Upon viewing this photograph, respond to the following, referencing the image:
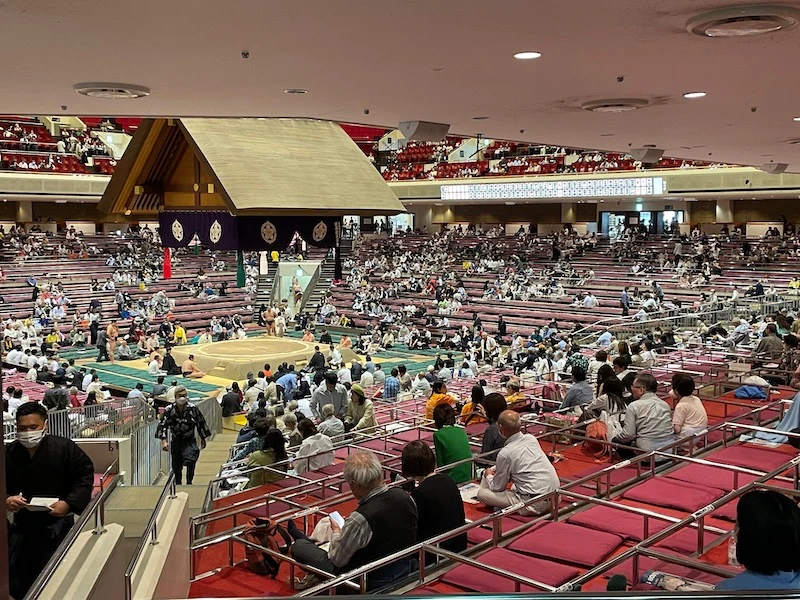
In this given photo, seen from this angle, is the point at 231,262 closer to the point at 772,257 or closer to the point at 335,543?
the point at 772,257

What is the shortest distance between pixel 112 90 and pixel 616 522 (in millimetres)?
3494

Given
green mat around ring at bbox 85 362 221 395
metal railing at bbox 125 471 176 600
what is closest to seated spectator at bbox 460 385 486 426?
metal railing at bbox 125 471 176 600

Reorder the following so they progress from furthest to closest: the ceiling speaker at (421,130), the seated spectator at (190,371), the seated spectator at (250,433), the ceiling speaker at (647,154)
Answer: the seated spectator at (190,371), the seated spectator at (250,433), the ceiling speaker at (647,154), the ceiling speaker at (421,130)

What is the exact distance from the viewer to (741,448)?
19.0 feet

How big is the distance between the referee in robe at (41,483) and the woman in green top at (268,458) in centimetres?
314

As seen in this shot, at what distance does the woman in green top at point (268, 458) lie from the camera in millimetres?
6598

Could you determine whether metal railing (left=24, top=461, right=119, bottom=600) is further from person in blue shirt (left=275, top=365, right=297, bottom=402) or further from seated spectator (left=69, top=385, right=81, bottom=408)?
person in blue shirt (left=275, top=365, right=297, bottom=402)

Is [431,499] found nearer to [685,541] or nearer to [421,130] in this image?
[685,541]

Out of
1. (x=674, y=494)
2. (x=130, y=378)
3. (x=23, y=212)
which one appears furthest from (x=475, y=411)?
(x=23, y=212)

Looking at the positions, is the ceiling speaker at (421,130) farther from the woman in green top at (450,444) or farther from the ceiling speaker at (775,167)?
the ceiling speaker at (775,167)

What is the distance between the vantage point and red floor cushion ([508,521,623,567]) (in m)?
3.72

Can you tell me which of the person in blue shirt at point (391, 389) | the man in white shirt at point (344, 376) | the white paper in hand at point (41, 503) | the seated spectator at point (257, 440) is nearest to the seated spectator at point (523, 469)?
the white paper in hand at point (41, 503)

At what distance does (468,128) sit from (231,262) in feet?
80.9

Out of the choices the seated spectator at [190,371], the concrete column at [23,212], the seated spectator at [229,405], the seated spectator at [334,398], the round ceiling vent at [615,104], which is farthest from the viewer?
the concrete column at [23,212]
